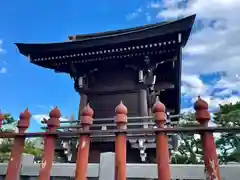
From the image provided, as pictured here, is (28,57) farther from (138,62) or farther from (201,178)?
(201,178)

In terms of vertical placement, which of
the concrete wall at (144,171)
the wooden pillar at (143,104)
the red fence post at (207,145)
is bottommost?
the concrete wall at (144,171)

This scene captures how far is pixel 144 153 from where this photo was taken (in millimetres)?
6777

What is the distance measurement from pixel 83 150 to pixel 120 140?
362mm

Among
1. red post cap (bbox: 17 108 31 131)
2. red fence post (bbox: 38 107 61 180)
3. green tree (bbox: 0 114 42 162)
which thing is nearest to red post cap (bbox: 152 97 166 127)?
red fence post (bbox: 38 107 61 180)

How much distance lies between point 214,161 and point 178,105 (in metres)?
10.1

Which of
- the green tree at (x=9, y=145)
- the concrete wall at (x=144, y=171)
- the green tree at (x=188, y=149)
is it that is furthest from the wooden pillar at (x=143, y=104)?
the green tree at (x=188, y=149)

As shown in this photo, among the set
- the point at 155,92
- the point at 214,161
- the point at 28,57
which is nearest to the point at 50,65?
the point at 28,57

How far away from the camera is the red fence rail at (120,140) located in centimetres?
189

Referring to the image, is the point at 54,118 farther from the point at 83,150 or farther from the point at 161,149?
the point at 161,149

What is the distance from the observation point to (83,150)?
2096 mm

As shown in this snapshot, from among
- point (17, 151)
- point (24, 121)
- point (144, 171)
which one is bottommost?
point (144, 171)

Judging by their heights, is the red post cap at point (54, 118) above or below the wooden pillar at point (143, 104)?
below

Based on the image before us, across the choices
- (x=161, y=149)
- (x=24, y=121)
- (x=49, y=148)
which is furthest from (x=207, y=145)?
(x=24, y=121)

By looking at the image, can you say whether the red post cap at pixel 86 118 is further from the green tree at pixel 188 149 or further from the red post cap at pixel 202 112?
the green tree at pixel 188 149
